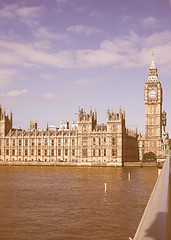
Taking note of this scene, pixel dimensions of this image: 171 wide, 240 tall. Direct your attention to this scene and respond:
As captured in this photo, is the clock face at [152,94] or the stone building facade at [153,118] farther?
the clock face at [152,94]

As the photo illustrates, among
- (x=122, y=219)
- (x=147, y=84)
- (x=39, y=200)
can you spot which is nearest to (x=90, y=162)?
(x=147, y=84)

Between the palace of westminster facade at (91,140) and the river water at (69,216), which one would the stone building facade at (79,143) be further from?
the river water at (69,216)

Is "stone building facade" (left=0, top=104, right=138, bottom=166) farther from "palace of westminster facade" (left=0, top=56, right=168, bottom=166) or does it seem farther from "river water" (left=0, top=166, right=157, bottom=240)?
"river water" (left=0, top=166, right=157, bottom=240)

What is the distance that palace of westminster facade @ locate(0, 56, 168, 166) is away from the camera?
423 ft

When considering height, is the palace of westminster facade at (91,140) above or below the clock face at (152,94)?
below

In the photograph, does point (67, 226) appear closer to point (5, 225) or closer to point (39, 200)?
point (5, 225)

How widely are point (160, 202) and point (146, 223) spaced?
0.94 meters

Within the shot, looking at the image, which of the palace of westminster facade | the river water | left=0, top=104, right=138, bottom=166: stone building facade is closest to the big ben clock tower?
the palace of westminster facade

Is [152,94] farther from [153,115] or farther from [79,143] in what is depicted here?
[79,143]

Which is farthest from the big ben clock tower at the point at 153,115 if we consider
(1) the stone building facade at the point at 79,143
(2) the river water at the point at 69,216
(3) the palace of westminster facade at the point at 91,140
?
(2) the river water at the point at 69,216

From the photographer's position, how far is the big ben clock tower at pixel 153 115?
149375 millimetres

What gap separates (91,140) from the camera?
132000mm

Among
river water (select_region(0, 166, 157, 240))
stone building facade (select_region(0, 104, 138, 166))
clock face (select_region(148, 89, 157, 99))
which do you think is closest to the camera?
river water (select_region(0, 166, 157, 240))

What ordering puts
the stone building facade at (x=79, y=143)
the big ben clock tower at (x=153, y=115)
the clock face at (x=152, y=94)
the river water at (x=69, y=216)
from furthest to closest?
the clock face at (x=152, y=94), the big ben clock tower at (x=153, y=115), the stone building facade at (x=79, y=143), the river water at (x=69, y=216)
